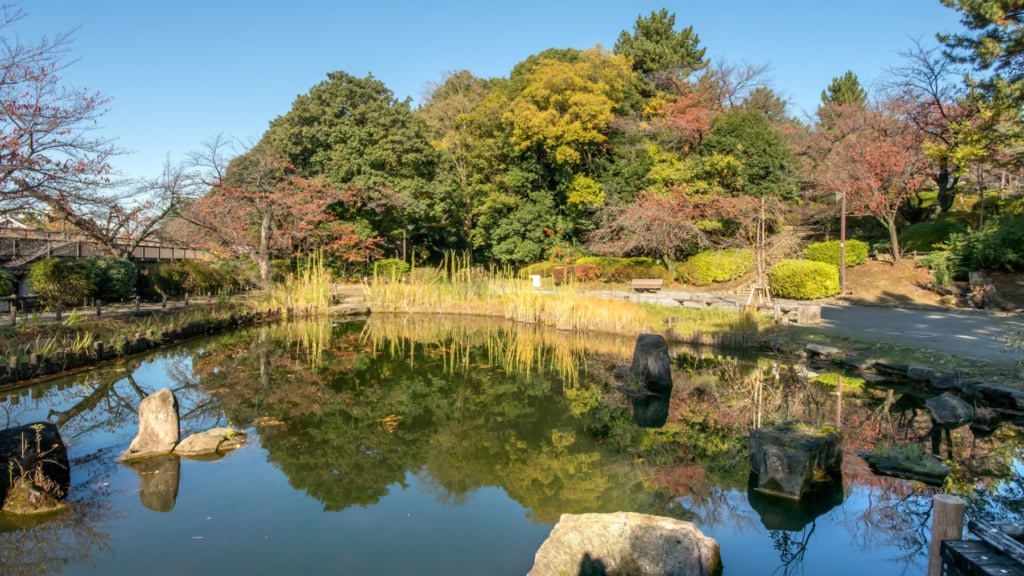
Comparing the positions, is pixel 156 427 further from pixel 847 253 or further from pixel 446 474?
pixel 847 253

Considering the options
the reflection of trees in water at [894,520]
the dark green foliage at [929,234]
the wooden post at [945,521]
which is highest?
the dark green foliage at [929,234]

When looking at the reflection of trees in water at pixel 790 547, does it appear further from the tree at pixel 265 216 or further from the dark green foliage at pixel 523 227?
the dark green foliage at pixel 523 227

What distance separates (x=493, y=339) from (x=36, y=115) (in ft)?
24.0

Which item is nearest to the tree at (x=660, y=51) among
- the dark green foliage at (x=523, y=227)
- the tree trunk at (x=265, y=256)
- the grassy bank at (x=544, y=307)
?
the dark green foliage at (x=523, y=227)

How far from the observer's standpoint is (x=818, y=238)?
814 inches

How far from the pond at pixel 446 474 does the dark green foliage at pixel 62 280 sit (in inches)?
175

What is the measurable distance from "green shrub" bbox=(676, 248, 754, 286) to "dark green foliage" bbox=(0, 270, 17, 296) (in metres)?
16.0

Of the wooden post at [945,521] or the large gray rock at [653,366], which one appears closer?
the wooden post at [945,521]

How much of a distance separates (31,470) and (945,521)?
5220 millimetres

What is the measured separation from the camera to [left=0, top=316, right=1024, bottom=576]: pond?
346 centimetres

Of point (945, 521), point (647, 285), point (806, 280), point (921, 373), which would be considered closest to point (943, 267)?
point (806, 280)

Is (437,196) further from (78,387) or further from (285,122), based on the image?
(78,387)

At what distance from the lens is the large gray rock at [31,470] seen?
149 inches

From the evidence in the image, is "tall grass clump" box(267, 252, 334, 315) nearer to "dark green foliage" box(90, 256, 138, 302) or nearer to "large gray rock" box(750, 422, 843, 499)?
"dark green foliage" box(90, 256, 138, 302)
